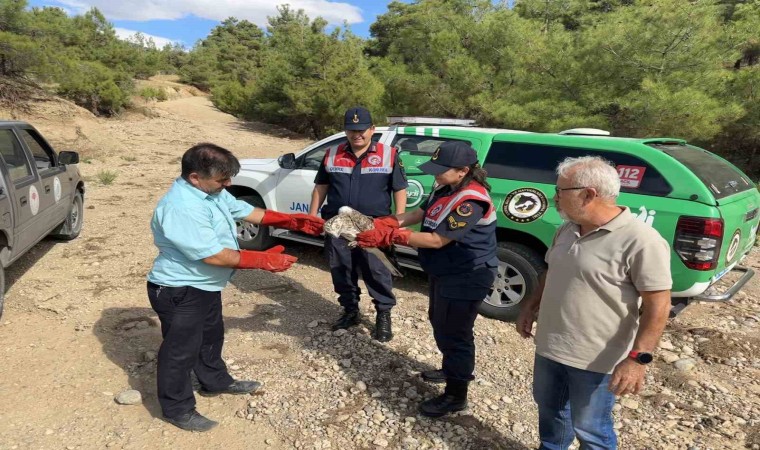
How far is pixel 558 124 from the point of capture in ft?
29.4

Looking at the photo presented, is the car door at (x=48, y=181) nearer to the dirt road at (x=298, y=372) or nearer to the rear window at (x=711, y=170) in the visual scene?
the dirt road at (x=298, y=372)

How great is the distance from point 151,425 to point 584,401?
220cm

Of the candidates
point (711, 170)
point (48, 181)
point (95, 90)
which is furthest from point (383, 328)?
point (95, 90)

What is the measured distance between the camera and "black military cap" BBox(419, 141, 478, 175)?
2406 mm

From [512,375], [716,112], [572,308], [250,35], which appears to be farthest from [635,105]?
[250,35]

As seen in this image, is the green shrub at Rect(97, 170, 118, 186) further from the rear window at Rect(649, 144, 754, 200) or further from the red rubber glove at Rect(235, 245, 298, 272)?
the rear window at Rect(649, 144, 754, 200)

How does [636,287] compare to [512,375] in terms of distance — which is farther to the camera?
[512,375]

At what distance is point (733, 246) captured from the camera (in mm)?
3553

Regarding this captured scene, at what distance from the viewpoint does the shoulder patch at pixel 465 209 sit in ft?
7.85

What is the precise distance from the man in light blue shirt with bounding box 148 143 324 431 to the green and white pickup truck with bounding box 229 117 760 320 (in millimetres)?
2143

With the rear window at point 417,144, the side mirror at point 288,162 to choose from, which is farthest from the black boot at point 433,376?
the side mirror at point 288,162

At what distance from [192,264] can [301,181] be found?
9.20 feet

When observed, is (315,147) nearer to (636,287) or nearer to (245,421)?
(245,421)

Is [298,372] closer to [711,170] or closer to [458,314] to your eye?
[458,314]
